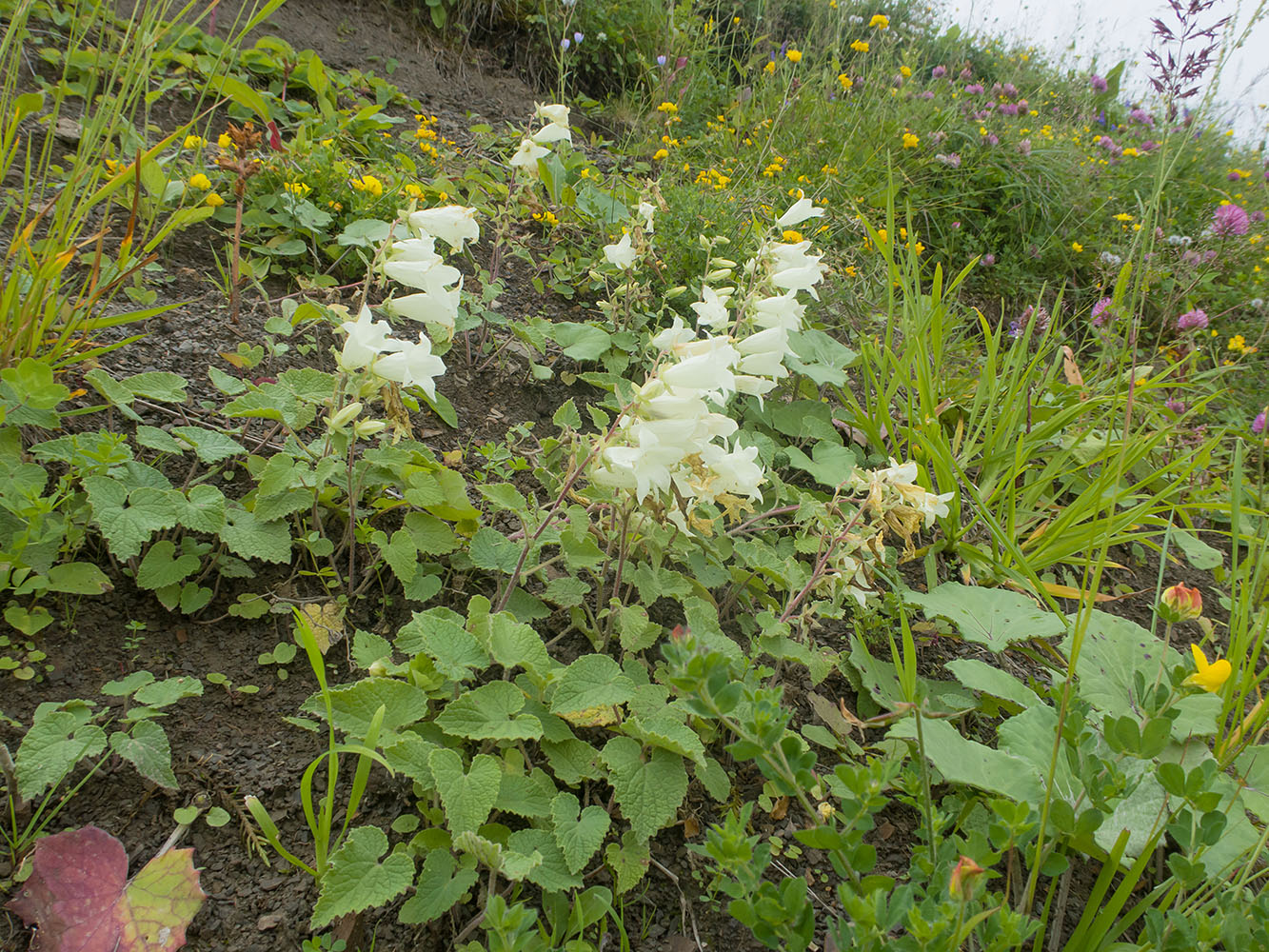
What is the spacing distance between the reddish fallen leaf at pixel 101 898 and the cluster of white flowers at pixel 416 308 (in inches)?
32.4

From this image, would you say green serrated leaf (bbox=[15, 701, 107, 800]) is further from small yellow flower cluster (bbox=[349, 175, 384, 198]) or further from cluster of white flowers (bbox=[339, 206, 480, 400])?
small yellow flower cluster (bbox=[349, 175, 384, 198])

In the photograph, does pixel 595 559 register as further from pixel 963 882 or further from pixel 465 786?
A: pixel 963 882

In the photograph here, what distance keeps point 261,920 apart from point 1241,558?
3306 millimetres

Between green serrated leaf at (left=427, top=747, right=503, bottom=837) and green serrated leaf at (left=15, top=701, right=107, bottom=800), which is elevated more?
green serrated leaf at (left=427, top=747, right=503, bottom=837)

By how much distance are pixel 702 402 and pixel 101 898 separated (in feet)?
3.80

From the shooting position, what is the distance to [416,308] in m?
1.51

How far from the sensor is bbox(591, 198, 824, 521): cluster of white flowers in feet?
4.28

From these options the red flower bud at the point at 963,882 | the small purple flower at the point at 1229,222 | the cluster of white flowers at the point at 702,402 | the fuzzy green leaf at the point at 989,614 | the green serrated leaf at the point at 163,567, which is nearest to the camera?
the red flower bud at the point at 963,882

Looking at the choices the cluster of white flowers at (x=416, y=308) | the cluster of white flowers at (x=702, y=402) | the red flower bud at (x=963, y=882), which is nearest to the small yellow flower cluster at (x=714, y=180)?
the cluster of white flowers at (x=702, y=402)

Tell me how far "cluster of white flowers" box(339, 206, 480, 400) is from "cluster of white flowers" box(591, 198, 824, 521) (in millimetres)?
380

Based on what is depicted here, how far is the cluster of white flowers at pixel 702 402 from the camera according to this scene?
130 centimetres

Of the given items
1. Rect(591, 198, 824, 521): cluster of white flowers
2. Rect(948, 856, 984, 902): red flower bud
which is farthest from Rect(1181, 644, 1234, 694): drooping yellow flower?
Rect(591, 198, 824, 521): cluster of white flowers

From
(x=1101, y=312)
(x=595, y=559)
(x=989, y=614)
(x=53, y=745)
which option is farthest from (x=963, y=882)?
(x=1101, y=312)

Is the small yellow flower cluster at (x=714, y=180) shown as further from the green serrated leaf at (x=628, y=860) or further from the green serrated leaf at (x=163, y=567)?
Answer: the green serrated leaf at (x=628, y=860)
